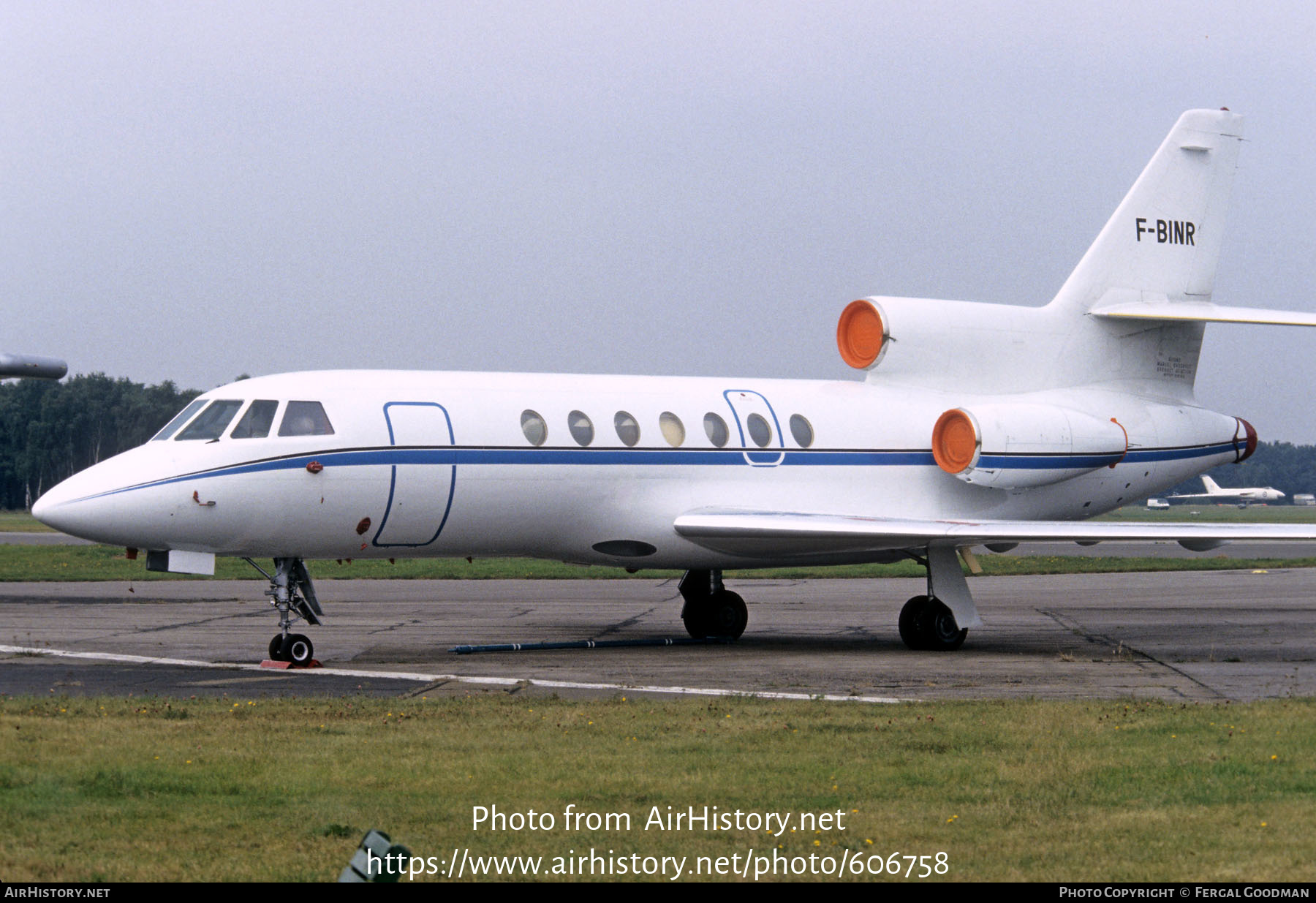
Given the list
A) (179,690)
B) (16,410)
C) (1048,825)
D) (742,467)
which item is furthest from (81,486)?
(16,410)

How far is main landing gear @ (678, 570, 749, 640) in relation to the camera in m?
20.3

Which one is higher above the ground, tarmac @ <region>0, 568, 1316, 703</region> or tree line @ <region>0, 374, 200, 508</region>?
tarmac @ <region>0, 568, 1316, 703</region>

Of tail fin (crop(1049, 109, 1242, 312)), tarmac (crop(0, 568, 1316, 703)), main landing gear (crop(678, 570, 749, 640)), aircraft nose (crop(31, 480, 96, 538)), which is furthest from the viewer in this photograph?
tail fin (crop(1049, 109, 1242, 312))

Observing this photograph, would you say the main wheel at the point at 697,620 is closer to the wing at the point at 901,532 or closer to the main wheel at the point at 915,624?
the wing at the point at 901,532

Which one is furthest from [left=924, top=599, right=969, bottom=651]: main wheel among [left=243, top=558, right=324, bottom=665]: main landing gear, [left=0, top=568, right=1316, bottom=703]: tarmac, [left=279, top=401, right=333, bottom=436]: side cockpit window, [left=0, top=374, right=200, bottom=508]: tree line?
[left=0, top=374, right=200, bottom=508]: tree line

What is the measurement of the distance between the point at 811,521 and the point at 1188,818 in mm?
10371

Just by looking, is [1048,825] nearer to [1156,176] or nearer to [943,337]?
[943,337]

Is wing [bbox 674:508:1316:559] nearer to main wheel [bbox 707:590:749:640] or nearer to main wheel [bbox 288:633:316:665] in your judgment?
main wheel [bbox 707:590:749:640]

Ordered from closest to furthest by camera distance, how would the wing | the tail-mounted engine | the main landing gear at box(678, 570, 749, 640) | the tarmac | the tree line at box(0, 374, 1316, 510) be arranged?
the tarmac, the wing, the tail-mounted engine, the main landing gear at box(678, 570, 749, 640), the tree line at box(0, 374, 1316, 510)

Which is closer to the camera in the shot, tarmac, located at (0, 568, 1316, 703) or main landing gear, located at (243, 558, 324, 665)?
tarmac, located at (0, 568, 1316, 703)

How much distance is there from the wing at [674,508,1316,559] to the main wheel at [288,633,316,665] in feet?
15.6

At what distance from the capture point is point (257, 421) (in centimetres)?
1623

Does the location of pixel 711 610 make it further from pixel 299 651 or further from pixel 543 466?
pixel 299 651

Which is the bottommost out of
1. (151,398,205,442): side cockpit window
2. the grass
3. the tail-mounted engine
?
the grass
